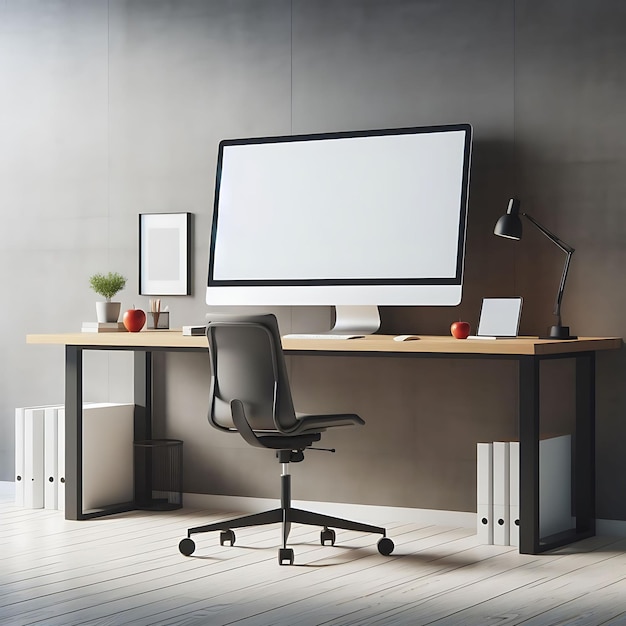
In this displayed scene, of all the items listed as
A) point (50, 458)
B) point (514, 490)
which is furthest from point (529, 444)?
point (50, 458)

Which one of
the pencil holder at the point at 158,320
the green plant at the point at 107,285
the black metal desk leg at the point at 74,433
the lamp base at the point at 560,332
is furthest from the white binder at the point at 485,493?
the green plant at the point at 107,285

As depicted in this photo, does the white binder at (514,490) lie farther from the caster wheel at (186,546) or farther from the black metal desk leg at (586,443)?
the caster wheel at (186,546)

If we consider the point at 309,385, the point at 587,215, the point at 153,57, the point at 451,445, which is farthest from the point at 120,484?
the point at 587,215

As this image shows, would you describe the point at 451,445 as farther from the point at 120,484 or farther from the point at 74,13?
the point at 74,13

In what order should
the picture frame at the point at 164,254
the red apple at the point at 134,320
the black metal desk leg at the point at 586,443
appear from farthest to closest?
the picture frame at the point at 164,254 → the red apple at the point at 134,320 → the black metal desk leg at the point at 586,443

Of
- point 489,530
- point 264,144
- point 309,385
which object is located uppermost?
point 264,144

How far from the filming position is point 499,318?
450 cm

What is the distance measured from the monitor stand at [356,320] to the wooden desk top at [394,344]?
22 cm

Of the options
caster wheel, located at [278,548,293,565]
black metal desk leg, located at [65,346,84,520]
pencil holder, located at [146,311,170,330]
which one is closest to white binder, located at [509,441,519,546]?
caster wheel, located at [278,548,293,565]

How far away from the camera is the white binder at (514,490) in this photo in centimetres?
432

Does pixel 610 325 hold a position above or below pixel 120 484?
above

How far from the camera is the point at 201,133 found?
5375 millimetres

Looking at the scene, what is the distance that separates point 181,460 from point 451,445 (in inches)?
51.5

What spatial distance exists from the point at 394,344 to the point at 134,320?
138cm
